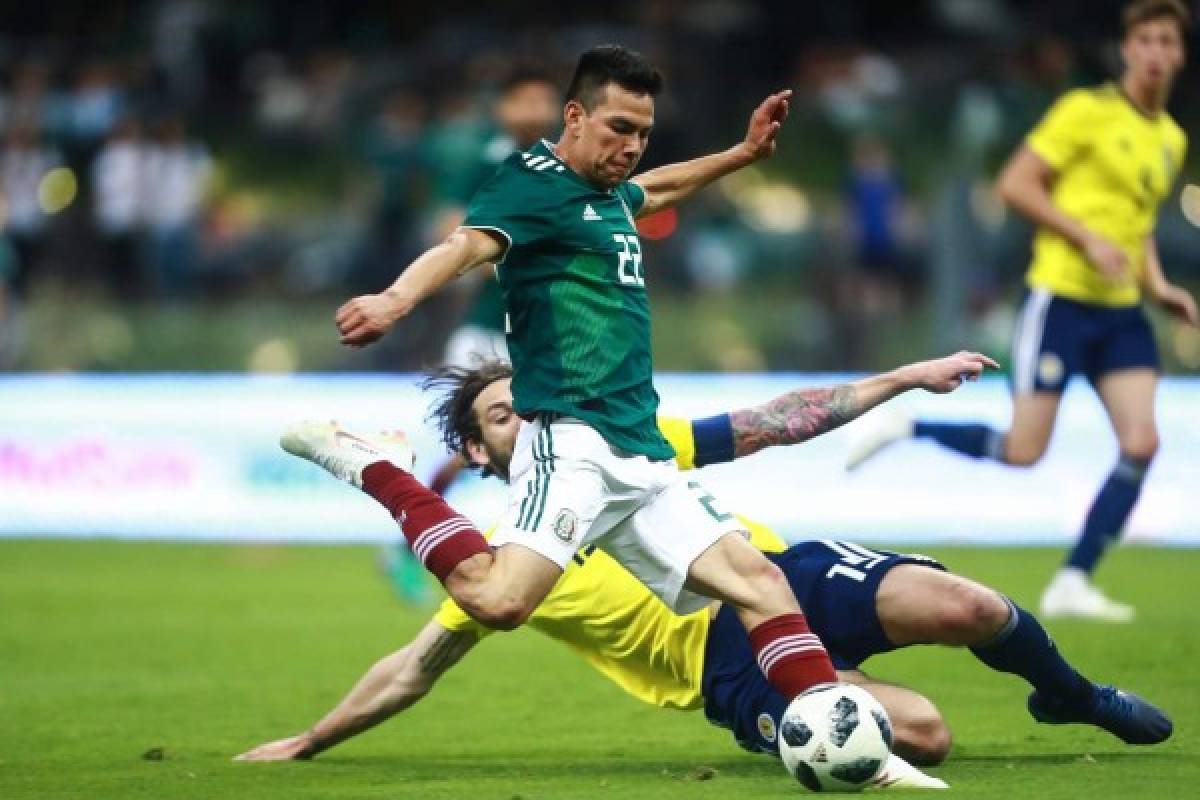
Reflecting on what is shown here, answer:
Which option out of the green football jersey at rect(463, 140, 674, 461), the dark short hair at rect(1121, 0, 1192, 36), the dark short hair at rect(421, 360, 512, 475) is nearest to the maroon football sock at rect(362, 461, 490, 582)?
the green football jersey at rect(463, 140, 674, 461)

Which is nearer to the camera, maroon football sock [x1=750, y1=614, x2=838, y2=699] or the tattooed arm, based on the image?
maroon football sock [x1=750, y1=614, x2=838, y2=699]

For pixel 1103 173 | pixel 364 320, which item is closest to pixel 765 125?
pixel 364 320

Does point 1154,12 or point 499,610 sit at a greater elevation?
point 1154,12

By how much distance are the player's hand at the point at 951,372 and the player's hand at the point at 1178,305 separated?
385 cm

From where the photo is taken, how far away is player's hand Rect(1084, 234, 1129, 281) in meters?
9.59

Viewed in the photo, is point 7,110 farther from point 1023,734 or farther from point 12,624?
point 1023,734

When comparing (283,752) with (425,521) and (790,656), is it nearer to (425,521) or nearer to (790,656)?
(425,521)

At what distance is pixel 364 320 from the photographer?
5.32 meters

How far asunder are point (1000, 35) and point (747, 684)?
12.5 metres

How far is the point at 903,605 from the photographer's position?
20.0 feet

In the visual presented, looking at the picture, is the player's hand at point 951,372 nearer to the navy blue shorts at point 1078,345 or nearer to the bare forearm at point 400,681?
the bare forearm at point 400,681

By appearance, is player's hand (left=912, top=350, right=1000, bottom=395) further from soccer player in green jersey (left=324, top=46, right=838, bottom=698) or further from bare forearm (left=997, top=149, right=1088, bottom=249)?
bare forearm (left=997, top=149, right=1088, bottom=249)

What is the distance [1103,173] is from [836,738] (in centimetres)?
539

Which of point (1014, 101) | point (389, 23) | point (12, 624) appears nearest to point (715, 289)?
point (1014, 101)
